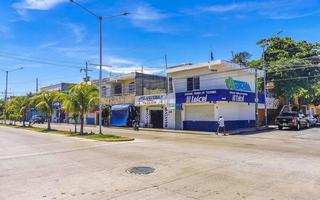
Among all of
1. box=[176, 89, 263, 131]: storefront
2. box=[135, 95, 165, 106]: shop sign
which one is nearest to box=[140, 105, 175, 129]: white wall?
box=[135, 95, 165, 106]: shop sign

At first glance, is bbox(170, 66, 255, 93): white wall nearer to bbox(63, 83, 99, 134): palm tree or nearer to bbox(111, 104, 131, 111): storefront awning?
bbox(111, 104, 131, 111): storefront awning

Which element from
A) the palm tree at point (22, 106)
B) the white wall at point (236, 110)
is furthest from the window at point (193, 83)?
the palm tree at point (22, 106)

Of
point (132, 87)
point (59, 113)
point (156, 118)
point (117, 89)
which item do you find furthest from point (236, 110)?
point (59, 113)

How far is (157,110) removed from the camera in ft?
129

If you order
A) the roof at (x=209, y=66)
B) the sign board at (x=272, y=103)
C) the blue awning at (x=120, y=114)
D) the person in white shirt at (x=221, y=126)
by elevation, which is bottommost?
the person in white shirt at (x=221, y=126)

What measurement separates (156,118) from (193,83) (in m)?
6.95

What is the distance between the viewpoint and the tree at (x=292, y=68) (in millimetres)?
39250

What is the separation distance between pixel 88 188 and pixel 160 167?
3.34m

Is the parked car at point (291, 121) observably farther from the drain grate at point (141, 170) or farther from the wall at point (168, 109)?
the drain grate at point (141, 170)

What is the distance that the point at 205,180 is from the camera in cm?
895

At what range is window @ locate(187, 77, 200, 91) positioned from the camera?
35250mm

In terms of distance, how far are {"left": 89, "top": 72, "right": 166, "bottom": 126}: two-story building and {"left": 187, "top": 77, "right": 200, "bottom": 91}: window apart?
19.1 feet

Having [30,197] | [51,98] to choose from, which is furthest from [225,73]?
[30,197]

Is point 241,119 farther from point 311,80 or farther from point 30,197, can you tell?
point 30,197
